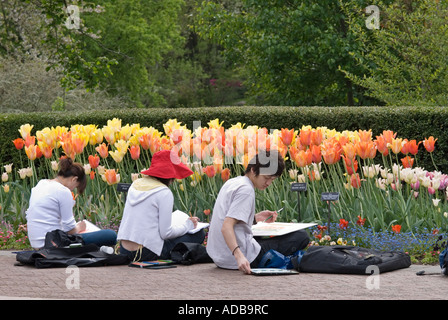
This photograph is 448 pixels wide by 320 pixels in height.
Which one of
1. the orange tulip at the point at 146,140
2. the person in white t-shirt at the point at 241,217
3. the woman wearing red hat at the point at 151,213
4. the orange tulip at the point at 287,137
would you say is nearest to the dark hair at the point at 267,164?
the person in white t-shirt at the point at 241,217

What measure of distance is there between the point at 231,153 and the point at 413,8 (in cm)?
1026

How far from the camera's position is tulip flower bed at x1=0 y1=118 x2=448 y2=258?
7.84m

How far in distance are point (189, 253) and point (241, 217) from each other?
99cm

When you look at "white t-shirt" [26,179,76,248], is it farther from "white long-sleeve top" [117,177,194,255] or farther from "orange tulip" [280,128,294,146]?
"orange tulip" [280,128,294,146]

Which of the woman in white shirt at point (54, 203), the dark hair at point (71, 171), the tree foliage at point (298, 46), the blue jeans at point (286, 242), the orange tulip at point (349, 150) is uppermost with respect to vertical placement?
the tree foliage at point (298, 46)

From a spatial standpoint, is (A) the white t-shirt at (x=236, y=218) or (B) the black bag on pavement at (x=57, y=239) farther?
(B) the black bag on pavement at (x=57, y=239)

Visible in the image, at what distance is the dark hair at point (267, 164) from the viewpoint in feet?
20.8

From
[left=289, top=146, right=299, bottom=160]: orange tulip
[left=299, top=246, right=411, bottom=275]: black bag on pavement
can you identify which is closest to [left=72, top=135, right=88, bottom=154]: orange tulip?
[left=289, top=146, right=299, bottom=160]: orange tulip

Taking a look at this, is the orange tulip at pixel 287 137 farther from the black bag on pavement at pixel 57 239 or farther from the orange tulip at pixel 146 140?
the black bag on pavement at pixel 57 239

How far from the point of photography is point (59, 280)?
6062mm

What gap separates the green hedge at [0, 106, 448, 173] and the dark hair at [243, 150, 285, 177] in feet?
14.6

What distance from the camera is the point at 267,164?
639cm

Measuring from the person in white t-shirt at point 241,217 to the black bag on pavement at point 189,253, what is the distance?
1.26 feet

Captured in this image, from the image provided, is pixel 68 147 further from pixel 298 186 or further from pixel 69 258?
pixel 298 186
